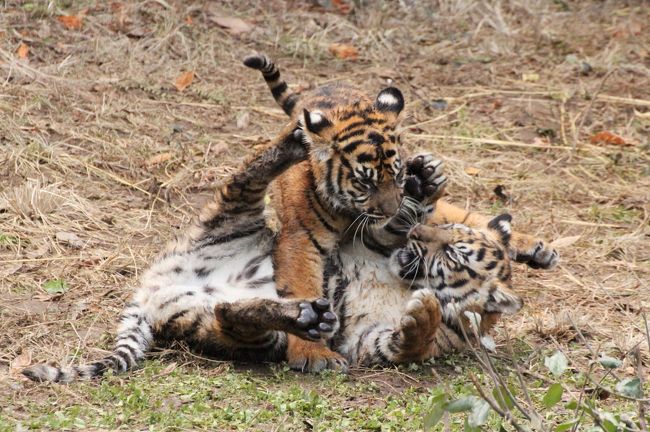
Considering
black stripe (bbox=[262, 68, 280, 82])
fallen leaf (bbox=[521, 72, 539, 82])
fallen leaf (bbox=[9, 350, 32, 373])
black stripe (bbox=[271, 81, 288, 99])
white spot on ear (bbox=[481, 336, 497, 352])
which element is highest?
black stripe (bbox=[262, 68, 280, 82])

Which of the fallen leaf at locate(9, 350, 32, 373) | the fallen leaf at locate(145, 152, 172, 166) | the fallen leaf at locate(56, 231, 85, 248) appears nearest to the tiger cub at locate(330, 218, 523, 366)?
the fallen leaf at locate(9, 350, 32, 373)

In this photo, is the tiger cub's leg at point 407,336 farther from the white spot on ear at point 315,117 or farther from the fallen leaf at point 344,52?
the fallen leaf at point 344,52

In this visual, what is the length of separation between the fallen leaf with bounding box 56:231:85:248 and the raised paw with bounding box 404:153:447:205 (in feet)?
6.97

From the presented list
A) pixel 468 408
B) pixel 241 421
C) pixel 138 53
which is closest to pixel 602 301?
pixel 241 421

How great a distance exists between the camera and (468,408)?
3.30 meters

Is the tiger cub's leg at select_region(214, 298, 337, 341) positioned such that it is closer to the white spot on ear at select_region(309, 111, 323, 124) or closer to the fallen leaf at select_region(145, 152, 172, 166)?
the white spot on ear at select_region(309, 111, 323, 124)

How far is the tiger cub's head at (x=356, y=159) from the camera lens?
549 cm

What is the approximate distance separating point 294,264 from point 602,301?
2.06m

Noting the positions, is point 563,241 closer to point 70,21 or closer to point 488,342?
point 488,342

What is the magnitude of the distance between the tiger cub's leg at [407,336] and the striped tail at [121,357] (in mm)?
1058

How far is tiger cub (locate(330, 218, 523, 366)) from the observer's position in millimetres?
5266

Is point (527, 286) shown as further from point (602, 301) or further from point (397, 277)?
point (397, 277)

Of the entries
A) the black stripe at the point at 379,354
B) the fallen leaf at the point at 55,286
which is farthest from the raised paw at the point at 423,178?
the fallen leaf at the point at 55,286

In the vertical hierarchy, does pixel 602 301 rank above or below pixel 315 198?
below
